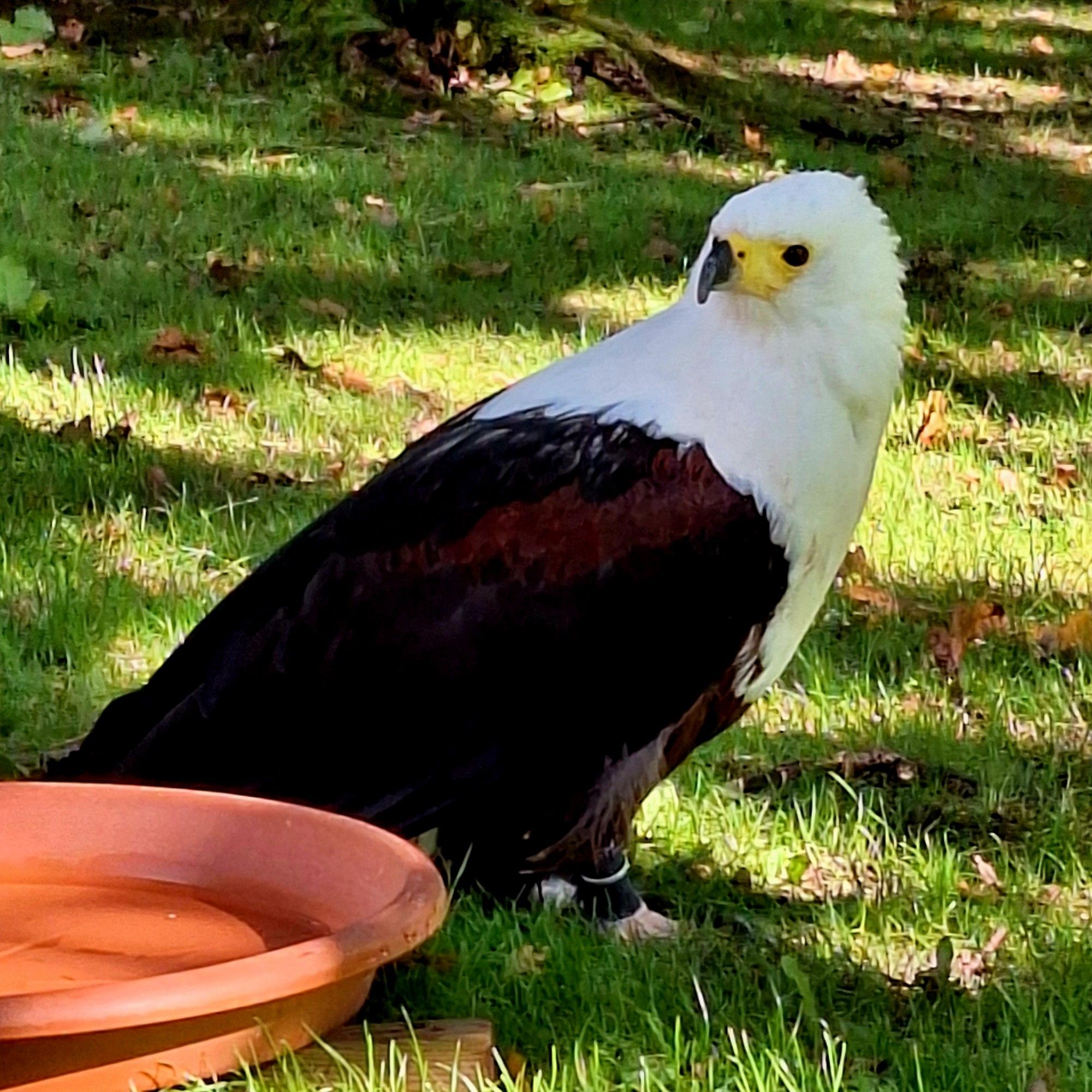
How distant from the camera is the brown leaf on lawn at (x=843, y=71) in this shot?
1278 centimetres

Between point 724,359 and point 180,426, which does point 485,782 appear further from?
point 180,426

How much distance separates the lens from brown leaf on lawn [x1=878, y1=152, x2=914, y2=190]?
33.7ft

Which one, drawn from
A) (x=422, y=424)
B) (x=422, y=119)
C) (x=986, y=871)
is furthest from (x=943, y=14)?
(x=986, y=871)

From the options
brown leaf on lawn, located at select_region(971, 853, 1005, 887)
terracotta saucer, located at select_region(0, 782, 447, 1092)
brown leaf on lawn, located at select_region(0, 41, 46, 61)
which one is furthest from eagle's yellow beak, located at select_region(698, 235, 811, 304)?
brown leaf on lawn, located at select_region(0, 41, 46, 61)

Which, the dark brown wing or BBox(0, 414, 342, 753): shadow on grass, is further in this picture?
BBox(0, 414, 342, 753): shadow on grass

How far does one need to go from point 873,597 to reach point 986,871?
1.52 metres

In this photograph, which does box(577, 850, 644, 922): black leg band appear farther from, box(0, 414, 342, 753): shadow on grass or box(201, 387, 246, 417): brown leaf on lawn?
box(201, 387, 246, 417): brown leaf on lawn

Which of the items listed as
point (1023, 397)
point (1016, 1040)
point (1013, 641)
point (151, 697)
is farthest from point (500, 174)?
point (1016, 1040)

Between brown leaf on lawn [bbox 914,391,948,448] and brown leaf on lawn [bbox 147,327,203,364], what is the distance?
7.36 feet

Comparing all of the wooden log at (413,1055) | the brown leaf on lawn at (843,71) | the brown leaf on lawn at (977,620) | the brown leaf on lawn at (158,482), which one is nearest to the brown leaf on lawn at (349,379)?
the brown leaf on lawn at (158,482)

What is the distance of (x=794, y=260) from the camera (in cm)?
400

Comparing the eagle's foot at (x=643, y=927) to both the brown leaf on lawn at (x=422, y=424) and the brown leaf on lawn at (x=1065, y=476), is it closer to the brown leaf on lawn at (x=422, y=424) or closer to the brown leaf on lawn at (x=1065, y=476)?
the brown leaf on lawn at (x=422, y=424)

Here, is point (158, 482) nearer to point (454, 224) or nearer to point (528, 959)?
point (528, 959)

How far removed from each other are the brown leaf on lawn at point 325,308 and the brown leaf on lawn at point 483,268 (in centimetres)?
66
